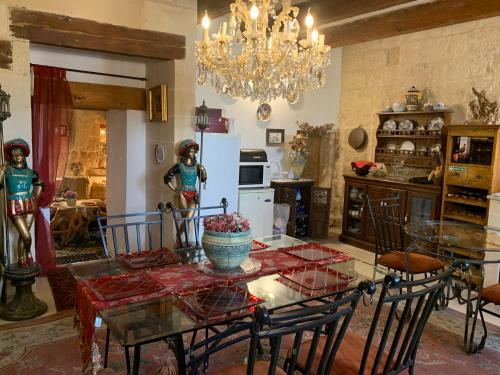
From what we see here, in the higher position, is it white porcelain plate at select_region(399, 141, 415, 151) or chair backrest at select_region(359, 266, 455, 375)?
white porcelain plate at select_region(399, 141, 415, 151)

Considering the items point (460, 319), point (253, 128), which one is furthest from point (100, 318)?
point (253, 128)

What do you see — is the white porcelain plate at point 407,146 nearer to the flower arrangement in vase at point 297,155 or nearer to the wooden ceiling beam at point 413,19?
the flower arrangement in vase at point 297,155

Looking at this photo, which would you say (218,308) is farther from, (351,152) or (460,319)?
(351,152)

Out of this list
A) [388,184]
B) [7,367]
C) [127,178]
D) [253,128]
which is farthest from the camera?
[253,128]

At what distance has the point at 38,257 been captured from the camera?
373 cm

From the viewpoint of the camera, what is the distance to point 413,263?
3.33 metres

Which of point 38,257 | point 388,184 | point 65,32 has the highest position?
point 65,32

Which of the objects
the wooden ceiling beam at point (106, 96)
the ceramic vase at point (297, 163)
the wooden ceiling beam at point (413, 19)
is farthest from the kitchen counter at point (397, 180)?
the wooden ceiling beam at point (106, 96)

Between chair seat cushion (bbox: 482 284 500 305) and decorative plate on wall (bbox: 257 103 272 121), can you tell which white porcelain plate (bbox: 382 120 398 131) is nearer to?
decorative plate on wall (bbox: 257 103 272 121)

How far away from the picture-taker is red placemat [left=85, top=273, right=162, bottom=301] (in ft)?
6.26

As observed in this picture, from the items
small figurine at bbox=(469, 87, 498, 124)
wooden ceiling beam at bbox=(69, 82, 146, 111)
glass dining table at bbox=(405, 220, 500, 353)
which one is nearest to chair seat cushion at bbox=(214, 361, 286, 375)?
glass dining table at bbox=(405, 220, 500, 353)

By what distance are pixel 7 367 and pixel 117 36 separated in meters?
2.60

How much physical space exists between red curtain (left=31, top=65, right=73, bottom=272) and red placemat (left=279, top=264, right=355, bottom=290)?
2.39 meters

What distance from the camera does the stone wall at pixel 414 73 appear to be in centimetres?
464
